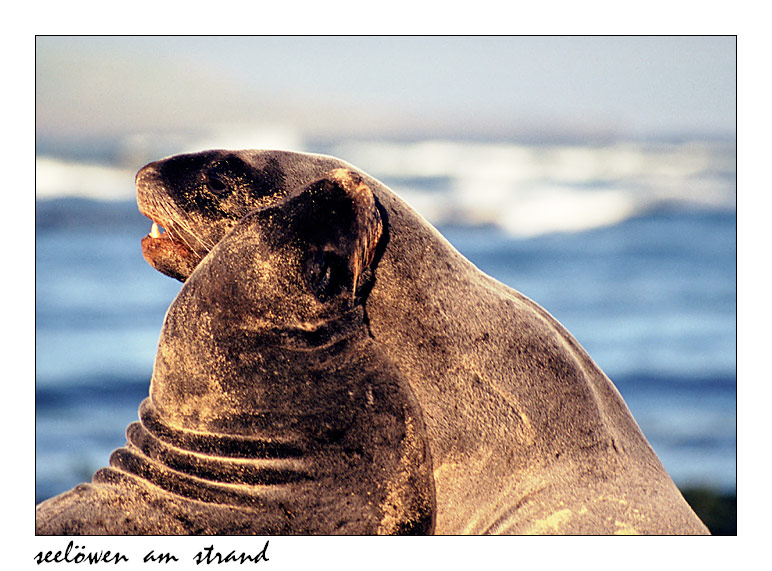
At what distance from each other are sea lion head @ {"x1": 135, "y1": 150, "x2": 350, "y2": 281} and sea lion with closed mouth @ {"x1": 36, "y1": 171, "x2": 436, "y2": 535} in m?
0.40

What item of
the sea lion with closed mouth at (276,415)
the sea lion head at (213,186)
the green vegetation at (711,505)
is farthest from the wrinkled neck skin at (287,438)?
the green vegetation at (711,505)

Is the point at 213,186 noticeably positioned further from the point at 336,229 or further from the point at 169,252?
the point at 336,229

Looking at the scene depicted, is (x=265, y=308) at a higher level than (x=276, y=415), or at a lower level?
higher

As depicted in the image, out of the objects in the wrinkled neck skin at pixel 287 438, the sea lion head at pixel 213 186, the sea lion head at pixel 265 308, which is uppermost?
the sea lion head at pixel 213 186

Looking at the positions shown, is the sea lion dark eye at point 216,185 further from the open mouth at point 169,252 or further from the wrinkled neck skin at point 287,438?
the wrinkled neck skin at point 287,438

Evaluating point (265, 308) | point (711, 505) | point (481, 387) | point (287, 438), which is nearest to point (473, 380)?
point (481, 387)

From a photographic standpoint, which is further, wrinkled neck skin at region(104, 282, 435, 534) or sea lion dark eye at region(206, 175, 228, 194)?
sea lion dark eye at region(206, 175, 228, 194)

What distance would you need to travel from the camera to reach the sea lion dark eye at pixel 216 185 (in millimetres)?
4359

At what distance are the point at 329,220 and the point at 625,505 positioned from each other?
157 centimetres

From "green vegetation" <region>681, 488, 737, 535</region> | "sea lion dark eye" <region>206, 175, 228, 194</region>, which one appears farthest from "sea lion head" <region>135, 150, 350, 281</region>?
"green vegetation" <region>681, 488, 737, 535</region>

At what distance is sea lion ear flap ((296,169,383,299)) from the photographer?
153 inches

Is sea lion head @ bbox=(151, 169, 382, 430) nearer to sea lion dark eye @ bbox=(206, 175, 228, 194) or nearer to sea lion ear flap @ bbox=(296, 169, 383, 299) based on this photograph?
sea lion ear flap @ bbox=(296, 169, 383, 299)

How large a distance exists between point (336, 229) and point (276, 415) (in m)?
0.72

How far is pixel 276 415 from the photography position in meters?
3.85
